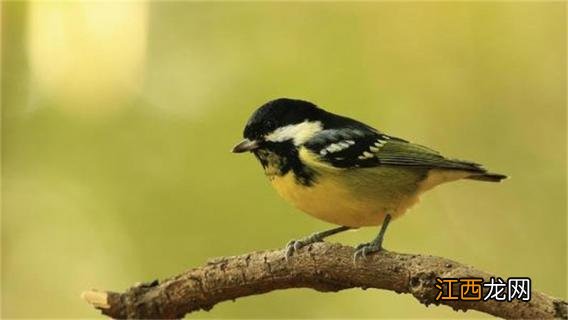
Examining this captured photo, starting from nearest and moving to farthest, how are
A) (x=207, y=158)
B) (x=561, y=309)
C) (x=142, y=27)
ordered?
1. (x=561, y=309)
2. (x=142, y=27)
3. (x=207, y=158)

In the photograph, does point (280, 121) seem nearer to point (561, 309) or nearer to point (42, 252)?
point (561, 309)

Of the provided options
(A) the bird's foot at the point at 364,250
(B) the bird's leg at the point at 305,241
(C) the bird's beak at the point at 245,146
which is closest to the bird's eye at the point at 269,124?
(C) the bird's beak at the point at 245,146

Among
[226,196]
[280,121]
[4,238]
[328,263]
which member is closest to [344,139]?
[280,121]

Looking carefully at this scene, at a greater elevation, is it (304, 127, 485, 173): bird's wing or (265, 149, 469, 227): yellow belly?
(304, 127, 485, 173): bird's wing

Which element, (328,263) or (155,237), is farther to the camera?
(155,237)

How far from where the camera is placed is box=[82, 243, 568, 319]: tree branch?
9.23 ft

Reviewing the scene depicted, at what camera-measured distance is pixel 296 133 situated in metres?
3.84

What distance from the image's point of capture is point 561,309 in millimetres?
2631

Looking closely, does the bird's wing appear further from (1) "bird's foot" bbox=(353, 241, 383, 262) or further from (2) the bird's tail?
(1) "bird's foot" bbox=(353, 241, 383, 262)

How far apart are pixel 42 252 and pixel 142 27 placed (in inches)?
87.2

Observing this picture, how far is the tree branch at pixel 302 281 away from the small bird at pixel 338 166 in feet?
0.46

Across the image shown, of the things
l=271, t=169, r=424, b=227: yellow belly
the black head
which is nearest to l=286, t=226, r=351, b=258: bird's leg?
l=271, t=169, r=424, b=227: yellow belly

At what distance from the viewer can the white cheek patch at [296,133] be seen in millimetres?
3775

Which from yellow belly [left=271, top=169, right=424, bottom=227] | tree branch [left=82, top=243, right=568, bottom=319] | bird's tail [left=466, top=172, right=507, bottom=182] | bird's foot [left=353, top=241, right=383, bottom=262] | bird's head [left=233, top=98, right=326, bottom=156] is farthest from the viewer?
bird's tail [left=466, top=172, right=507, bottom=182]
